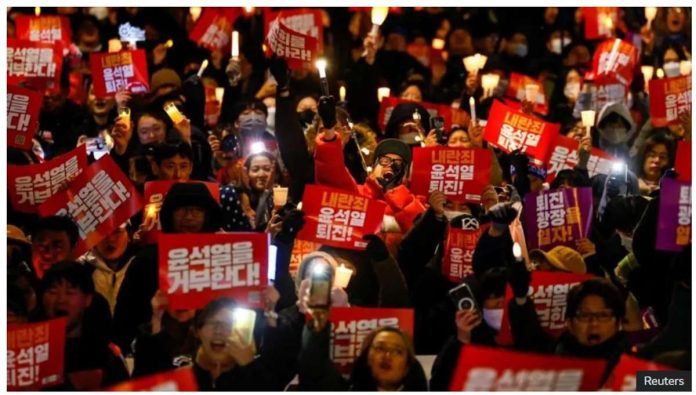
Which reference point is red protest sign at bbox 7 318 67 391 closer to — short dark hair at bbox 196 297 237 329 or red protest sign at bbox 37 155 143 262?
short dark hair at bbox 196 297 237 329

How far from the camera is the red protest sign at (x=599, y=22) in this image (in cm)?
1465

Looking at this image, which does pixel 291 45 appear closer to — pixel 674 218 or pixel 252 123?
pixel 252 123

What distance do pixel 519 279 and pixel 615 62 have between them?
629cm

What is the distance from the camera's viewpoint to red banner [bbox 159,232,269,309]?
7.42m

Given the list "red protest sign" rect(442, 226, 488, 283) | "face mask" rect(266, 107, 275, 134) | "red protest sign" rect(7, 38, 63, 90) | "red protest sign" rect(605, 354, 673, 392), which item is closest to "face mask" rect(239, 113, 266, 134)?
"face mask" rect(266, 107, 275, 134)

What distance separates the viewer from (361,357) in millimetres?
7043

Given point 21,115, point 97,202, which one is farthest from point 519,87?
point 97,202

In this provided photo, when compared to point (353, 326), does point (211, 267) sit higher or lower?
higher

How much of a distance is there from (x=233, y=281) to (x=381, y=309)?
806 millimetres

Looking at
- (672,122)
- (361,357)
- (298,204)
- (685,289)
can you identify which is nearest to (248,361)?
(361,357)

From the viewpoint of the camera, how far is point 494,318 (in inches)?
302

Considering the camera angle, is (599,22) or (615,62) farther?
(599,22)

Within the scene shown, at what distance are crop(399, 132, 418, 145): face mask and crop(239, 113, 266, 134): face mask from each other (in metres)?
1.18

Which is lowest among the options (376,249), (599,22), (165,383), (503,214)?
(165,383)
